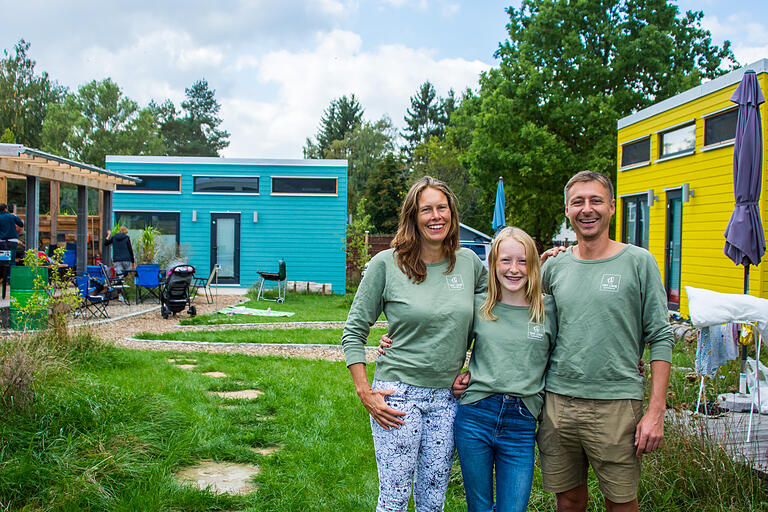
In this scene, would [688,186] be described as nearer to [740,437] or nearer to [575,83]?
[740,437]

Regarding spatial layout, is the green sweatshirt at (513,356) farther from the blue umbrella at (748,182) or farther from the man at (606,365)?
the blue umbrella at (748,182)

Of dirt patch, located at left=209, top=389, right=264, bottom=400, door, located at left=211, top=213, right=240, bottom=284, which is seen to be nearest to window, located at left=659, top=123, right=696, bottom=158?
dirt patch, located at left=209, top=389, right=264, bottom=400

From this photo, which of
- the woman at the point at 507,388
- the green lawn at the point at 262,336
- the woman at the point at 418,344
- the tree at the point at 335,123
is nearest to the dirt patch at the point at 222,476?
the woman at the point at 418,344

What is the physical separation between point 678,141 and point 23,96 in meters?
42.3

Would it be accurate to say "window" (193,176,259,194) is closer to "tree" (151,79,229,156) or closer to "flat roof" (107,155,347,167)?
"flat roof" (107,155,347,167)

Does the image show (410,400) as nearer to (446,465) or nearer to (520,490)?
(446,465)

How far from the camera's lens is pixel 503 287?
2.26 m

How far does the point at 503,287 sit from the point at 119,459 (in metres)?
2.33

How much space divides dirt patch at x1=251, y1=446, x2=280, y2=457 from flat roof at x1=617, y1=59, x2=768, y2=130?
7.30 meters

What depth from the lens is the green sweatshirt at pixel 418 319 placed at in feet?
7.14

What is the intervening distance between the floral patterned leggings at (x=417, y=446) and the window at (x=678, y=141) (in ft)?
31.2

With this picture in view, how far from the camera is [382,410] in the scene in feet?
7.10

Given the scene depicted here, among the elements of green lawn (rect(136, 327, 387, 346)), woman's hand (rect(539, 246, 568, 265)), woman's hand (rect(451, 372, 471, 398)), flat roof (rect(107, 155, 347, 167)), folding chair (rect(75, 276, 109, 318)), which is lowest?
green lawn (rect(136, 327, 387, 346))

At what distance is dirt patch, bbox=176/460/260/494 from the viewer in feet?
10.8
